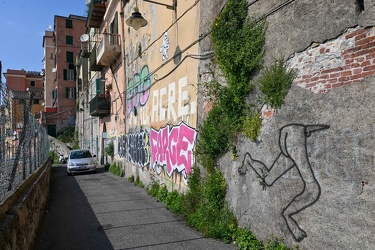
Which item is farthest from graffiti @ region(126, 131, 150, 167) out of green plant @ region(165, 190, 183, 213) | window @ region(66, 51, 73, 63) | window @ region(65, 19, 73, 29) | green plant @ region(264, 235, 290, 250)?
window @ region(65, 19, 73, 29)

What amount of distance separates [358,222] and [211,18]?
5.16m

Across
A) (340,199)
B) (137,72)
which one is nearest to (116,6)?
(137,72)

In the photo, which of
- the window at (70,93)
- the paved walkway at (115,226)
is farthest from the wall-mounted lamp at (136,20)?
the window at (70,93)

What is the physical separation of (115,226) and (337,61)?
18.2 feet

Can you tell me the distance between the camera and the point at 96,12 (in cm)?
2219

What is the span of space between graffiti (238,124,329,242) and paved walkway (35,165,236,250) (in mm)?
1400

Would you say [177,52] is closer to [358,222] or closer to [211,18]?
[211,18]

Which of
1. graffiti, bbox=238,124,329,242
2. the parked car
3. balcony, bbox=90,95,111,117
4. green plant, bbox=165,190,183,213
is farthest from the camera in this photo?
balcony, bbox=90,95,111,117

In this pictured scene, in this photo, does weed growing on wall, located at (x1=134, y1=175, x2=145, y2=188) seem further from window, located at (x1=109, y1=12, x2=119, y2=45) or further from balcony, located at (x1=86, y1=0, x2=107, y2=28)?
balcony, located at (x1=86, y1=0, x2=107, y2=28)

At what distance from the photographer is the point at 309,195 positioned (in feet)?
14.1

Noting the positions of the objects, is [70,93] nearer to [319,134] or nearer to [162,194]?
[162,194]

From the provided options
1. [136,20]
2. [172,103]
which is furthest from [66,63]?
[172,103]

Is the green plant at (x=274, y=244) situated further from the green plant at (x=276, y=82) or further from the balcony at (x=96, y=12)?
the balcony at (x=96, y=12)

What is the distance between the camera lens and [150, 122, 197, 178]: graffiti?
8.23 m
